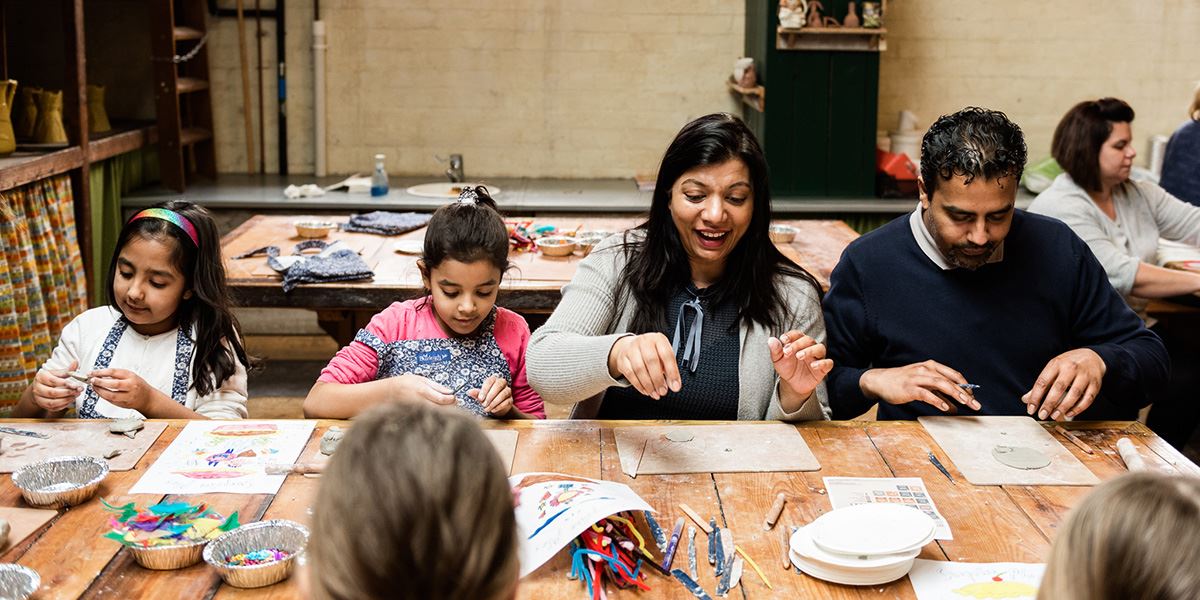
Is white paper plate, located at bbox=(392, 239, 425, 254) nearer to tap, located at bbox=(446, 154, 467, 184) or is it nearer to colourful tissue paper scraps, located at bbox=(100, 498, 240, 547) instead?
tap, located at bbox=(446, 154, 467, 184)

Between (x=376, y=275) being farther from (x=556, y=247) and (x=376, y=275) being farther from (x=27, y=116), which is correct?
(x=27, y=116)

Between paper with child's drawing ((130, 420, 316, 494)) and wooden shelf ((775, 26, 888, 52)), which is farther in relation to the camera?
wooden shelf ((775, 26, 888, 52))

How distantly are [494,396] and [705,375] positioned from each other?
18.1 inches

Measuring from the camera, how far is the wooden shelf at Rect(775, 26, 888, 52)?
572cm

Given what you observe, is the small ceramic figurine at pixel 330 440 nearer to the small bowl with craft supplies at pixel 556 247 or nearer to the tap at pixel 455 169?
the small bowl with craft supplies at pixel 556 247

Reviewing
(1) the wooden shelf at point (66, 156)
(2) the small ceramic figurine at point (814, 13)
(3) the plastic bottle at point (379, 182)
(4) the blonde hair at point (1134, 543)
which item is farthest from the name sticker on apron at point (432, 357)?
(2) the small ceramic figurine at point (814, 13)

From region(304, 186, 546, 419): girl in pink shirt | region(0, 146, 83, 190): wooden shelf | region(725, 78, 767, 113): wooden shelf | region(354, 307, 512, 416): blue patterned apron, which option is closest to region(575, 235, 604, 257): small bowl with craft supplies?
region(304, 186, 546, 419): girl in pink shirt

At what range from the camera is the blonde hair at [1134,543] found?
3.16 feet

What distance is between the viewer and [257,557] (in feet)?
5.39

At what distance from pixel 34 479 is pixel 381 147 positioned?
488 cm

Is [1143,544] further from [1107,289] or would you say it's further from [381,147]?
[381,147]

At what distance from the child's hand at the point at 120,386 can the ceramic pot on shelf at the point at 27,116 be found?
3.24 meters

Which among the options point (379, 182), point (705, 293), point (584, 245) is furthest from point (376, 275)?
point (379, 182)

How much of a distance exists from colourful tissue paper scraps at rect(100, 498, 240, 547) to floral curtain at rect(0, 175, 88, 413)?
2.68m
